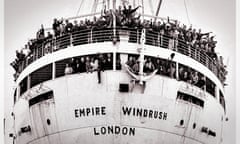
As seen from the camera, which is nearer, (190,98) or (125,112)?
(125,112)

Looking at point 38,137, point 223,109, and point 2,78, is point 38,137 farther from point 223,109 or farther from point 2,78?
point 223,109

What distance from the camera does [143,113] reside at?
3.12 m

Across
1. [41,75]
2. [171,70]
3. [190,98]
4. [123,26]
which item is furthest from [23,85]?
[190,98]

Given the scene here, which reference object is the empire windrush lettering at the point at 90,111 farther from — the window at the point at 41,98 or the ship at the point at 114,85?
the window at the point at 41,98

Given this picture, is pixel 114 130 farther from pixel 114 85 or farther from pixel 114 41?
pixel 114 41

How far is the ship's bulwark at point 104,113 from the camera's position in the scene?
3.09m

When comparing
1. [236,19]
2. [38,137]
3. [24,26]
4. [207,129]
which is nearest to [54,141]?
[38,137]

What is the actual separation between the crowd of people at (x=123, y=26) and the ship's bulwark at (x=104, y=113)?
200 mm

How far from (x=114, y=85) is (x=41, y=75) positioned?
0.44 meters

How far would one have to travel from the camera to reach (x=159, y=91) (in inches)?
123

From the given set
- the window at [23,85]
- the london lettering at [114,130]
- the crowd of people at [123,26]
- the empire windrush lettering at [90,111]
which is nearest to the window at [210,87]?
the crowd of people at [123,26]

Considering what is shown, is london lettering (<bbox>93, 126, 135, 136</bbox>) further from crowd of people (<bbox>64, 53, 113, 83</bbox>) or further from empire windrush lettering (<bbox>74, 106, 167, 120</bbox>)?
crowd of people (<bbox>64, 53, 113, 83</bbox>)

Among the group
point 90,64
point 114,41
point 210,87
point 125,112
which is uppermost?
point 114,41

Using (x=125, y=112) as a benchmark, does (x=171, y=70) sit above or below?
above
